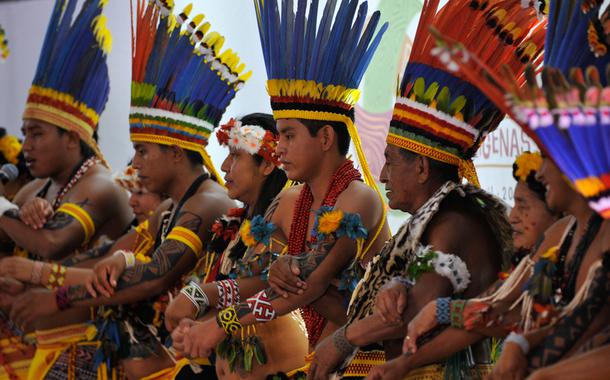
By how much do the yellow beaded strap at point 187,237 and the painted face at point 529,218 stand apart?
1.77m

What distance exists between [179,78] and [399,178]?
1.61m

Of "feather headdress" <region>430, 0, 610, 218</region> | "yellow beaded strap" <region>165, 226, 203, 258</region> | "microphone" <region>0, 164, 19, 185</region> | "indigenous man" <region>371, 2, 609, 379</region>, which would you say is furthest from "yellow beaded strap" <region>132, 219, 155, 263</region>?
"feather headdress" <region>430, 0, 610, 218</region>

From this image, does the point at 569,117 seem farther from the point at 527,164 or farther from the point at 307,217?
the point at 307,217

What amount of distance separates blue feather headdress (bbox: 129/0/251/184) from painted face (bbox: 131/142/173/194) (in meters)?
0.04

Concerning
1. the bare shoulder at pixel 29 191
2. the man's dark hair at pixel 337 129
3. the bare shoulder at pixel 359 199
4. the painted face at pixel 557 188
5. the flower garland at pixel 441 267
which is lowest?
the flower garland at pixel 441 267

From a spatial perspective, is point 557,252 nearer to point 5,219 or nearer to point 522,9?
point 522,9

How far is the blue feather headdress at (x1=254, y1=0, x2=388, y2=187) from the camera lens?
12.0 ft

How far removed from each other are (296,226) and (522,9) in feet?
3.65

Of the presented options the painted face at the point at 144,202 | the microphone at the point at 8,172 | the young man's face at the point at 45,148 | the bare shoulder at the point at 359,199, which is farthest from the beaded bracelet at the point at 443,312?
the microphone at the point at 8,172

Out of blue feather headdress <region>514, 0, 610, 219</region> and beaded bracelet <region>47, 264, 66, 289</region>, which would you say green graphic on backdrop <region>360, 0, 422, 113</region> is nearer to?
beaded bracelet <region>47, 264, 66, 289</region>

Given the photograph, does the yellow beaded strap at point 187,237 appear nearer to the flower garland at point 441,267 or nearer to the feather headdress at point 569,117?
the flower garland at point 441,267

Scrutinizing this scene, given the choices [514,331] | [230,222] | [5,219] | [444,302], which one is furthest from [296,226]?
[5,219]

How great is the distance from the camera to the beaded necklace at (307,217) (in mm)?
3600

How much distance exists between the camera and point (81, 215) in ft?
16.8
